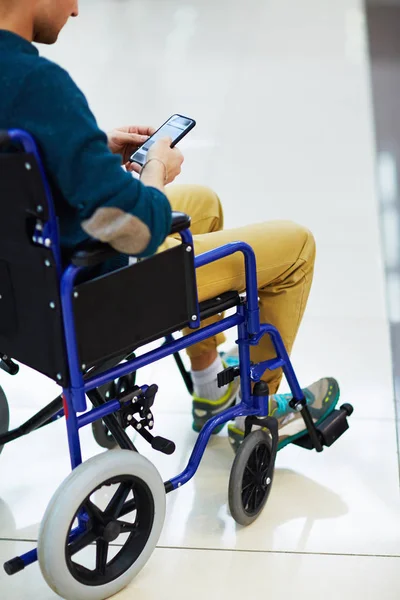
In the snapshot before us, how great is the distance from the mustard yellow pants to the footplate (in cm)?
15

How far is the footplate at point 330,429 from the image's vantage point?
218cm

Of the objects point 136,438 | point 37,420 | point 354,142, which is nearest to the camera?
point 37,420

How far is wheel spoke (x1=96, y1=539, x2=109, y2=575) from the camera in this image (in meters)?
1.74

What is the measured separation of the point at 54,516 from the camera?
1.58m

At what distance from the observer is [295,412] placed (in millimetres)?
2236

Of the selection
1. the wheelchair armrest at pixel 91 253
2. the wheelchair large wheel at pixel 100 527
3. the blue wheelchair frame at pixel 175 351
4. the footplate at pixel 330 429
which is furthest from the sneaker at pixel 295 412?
the wheelchair armrest at pixel 91 253

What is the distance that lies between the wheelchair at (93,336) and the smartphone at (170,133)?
26cm

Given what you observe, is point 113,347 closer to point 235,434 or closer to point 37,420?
point 37,420

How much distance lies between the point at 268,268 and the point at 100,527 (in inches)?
26.1

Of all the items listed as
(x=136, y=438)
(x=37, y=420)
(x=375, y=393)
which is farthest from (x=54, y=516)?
(x=375, y=393)

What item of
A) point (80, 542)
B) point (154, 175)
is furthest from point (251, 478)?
point (154, 175)

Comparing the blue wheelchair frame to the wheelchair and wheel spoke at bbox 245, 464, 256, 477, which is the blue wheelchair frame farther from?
wheel spoke at bbox 245, 464, 256, 477

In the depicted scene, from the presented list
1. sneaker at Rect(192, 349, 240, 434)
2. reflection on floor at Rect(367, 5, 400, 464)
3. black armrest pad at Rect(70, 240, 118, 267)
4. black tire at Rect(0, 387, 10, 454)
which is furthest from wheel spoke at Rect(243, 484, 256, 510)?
black armrest pad at Rect(70, 240, 118, 267)

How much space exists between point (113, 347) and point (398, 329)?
4.75ft
